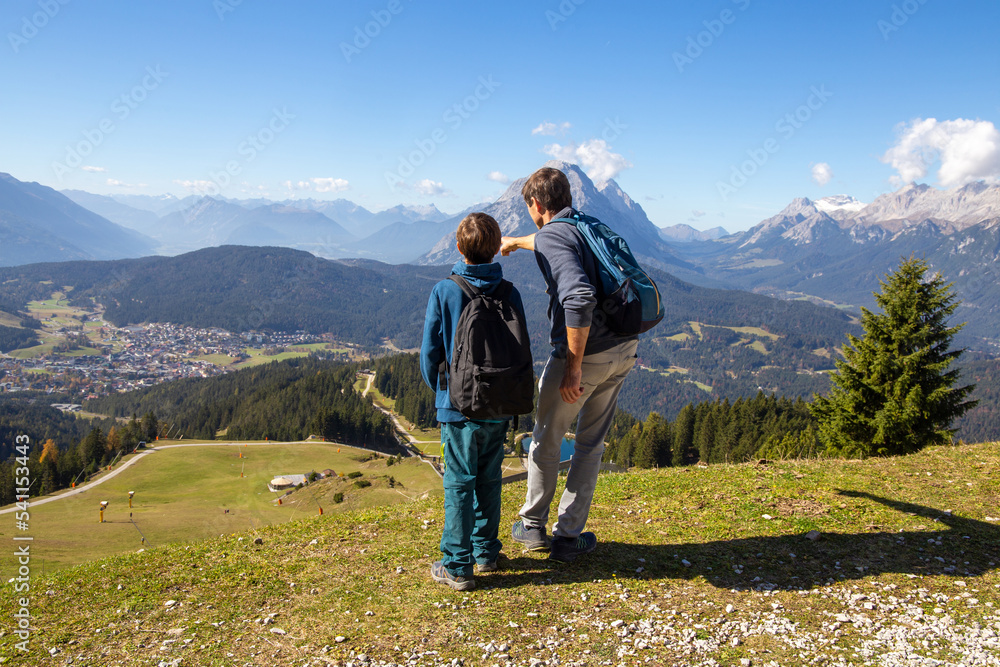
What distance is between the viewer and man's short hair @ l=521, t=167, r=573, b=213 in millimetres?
5219

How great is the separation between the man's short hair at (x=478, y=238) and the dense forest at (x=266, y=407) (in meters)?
85.0

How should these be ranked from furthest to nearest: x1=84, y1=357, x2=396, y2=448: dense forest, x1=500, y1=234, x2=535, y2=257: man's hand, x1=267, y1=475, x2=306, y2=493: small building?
x1=84, y1=357, x2=396, y2=448: dense forest < x1=267, y1=475, x2=306, y2=493: small building < x1=500, y1=234, x2=535, y2=257: man's hand

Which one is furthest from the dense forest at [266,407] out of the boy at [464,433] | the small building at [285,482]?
the boy at [464,433]

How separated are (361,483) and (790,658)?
35.1 metres

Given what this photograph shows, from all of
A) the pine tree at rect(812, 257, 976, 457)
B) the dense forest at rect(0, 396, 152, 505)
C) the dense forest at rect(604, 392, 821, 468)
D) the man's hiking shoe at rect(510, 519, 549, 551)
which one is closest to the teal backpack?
the man's hiking shoe at rect(510, 519, 549, 551)

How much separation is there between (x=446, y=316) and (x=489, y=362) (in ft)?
2.20

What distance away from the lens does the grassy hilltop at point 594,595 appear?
13.7 ft

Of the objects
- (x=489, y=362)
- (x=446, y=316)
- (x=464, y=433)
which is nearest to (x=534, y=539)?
(x=464, y=433)

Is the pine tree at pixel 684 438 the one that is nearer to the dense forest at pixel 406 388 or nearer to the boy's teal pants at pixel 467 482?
the dense forest at pixel 406 388

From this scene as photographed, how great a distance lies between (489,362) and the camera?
462cm

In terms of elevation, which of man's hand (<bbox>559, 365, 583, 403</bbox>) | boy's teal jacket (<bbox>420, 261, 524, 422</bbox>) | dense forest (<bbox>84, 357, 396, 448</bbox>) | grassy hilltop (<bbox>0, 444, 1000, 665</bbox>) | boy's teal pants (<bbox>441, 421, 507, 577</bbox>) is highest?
boy's teal jacket (<bbox>420, 261, 524, 422</bbox>)

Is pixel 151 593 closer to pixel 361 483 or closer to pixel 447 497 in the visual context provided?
pixel 447 497

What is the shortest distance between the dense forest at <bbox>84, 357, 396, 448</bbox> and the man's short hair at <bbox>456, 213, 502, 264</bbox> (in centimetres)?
8504

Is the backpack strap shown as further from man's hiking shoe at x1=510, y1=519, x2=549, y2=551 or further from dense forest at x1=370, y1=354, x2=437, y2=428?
dense forest at x1=370, y1=354, x2=437, y2=428
